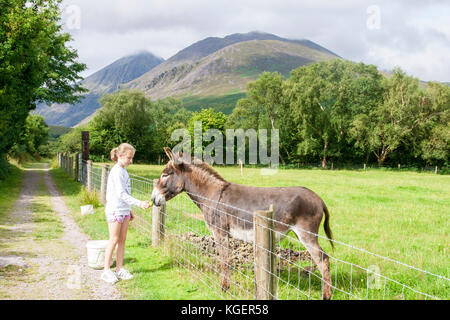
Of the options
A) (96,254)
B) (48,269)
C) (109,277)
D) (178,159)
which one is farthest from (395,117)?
(48,269)

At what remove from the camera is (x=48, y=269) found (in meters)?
6.26

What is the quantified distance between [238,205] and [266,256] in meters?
1.90

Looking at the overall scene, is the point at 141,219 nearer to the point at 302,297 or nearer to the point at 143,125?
the point at 302,297

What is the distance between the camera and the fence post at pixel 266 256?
3.79m

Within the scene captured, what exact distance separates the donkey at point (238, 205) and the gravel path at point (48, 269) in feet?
5.69

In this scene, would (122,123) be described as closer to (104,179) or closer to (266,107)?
(266,107)

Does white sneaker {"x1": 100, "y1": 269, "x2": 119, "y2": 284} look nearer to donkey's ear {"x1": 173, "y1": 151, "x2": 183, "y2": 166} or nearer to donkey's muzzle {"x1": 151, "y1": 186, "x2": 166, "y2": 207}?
donkey's muzzle {"x1": 151, "y1": 186, "x2": 166, "y2": 207}

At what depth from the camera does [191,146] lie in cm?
7269

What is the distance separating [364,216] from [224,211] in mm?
8261

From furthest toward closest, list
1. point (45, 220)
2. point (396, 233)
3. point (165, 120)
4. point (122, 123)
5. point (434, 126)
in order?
point (165, 120) < point (122, 123) < point (434, 126) < point (45, 220) < point (396, 233)

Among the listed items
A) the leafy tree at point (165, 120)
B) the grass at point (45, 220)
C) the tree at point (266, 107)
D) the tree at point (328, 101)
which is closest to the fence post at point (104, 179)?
the grass at point (45, 220)

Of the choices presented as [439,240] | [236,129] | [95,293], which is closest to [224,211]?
[95,293]

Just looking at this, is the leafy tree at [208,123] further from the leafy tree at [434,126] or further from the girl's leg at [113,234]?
the girl's leg at [113,234]
